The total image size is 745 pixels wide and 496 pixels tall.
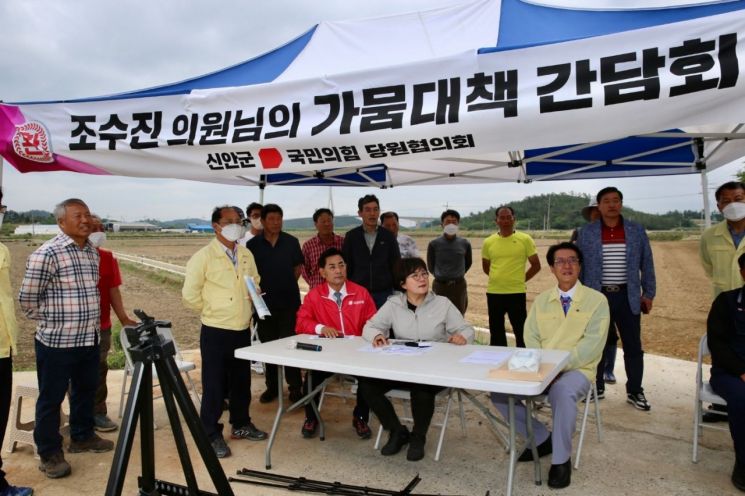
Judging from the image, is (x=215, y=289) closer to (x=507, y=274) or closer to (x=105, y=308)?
(x=105, y=308)

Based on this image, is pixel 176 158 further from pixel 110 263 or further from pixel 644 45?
pixel 644 45

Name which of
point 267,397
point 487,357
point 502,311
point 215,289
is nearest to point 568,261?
point 487,357

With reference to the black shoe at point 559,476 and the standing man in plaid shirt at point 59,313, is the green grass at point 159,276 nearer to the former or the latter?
the standing man in plaid shirt at point 59,313

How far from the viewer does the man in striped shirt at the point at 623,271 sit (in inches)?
164

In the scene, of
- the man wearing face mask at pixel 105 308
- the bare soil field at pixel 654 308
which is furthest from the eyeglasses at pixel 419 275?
the bare soil field at pixel 654 308

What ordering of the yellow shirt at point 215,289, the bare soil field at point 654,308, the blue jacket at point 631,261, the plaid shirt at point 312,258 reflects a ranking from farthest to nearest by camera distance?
the bare soil field at point 654,308 → the plaid shirt at point 312,258 → the blue jacket at point 631,261 → the yellow shirt at point 215,289

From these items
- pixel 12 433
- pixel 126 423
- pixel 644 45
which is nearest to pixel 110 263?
pixel 12 433

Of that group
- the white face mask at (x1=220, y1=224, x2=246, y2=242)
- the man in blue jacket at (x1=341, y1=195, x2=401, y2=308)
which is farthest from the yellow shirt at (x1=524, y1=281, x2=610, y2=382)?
the white face mask at (x1=220, y1=224, x2=246, y2=242)

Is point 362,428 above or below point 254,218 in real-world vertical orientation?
below

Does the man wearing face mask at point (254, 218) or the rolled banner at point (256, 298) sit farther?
the man wearing face mask at point (254, 218)

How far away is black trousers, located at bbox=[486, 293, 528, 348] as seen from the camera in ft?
17.8

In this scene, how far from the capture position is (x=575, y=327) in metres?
3.28

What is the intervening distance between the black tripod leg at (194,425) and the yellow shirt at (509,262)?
12.7ft

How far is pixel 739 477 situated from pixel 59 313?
4.13 metres
